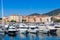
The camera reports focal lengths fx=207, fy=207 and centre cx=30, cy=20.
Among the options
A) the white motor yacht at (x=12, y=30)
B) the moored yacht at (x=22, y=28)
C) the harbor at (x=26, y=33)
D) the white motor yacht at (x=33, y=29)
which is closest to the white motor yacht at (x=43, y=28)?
the harbor at (x=26, y=33)

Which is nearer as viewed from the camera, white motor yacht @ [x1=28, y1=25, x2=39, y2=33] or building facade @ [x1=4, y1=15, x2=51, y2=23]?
white motor yacht @ [x1=28, y1=25, x2=39, y2=33]

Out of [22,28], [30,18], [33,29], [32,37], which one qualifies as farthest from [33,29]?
[30,18]

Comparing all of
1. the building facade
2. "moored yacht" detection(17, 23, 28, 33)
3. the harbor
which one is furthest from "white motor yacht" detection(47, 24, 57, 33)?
"moored yacht" detection(17, 23, 28, 33)

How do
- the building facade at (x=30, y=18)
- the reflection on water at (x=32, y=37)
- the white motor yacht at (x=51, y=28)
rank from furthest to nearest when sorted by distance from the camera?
1. the building facade at (x=30, y=18)
2. the reflection on water at (x=32, y=37)
3. the white motor yacht at (x=51, y=28)

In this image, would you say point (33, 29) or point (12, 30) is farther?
point (12, 30)

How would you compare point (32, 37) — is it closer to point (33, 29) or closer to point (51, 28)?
point (33, 29)

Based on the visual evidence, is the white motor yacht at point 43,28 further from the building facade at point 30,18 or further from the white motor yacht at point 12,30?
the white motor yacht at point 12,30

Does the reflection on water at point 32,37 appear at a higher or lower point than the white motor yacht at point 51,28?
lower

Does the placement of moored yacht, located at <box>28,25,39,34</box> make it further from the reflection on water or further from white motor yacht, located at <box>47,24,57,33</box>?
white motor yacht, located at <box>47,24,57,33</box>

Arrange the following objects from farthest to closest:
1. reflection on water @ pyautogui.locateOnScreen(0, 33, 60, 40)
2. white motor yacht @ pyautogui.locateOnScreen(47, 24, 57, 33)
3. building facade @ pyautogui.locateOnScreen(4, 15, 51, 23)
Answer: building facade @ pyautogui.locateOnScreen(4, 15, 51, 23) < reflection on water @ pyautogui.locateOnScreen(0, 33, 60, 40) < white motor yacht @ pyautogui.locateOnScreen(47, 24, 57, 33)

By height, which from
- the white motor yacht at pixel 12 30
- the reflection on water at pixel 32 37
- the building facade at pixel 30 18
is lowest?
the reflection on water at pixel 32 37

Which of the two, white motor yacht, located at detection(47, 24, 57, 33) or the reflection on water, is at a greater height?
white motor yacht, located at detection(47, 24, 57, 33)

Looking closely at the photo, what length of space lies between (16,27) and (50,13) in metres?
1.05

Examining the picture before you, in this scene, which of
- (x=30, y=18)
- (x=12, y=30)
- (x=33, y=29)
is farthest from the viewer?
(x=30, y=18)
